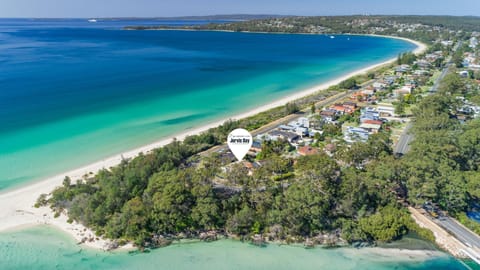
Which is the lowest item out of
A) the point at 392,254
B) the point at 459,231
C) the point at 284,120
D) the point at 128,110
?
the point at 392,254

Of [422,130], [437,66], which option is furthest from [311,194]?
[437,66]

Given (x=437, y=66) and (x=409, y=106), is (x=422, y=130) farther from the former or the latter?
(x=437, y=66)

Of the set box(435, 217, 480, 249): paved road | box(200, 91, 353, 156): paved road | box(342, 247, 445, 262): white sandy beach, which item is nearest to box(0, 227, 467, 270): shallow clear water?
box(342, 247, 445, 262): white sandy beach

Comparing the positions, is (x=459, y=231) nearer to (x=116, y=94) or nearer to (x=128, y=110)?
(x=128, y=110)

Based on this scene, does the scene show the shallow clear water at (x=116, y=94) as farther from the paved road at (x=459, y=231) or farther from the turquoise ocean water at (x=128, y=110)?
the paved road at (x=459, y=231)

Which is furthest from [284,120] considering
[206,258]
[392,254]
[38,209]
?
[38,209]

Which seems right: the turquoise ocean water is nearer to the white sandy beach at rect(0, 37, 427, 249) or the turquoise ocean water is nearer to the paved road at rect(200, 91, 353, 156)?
the white sandy beach at rect(0, 37, 427, 249)
